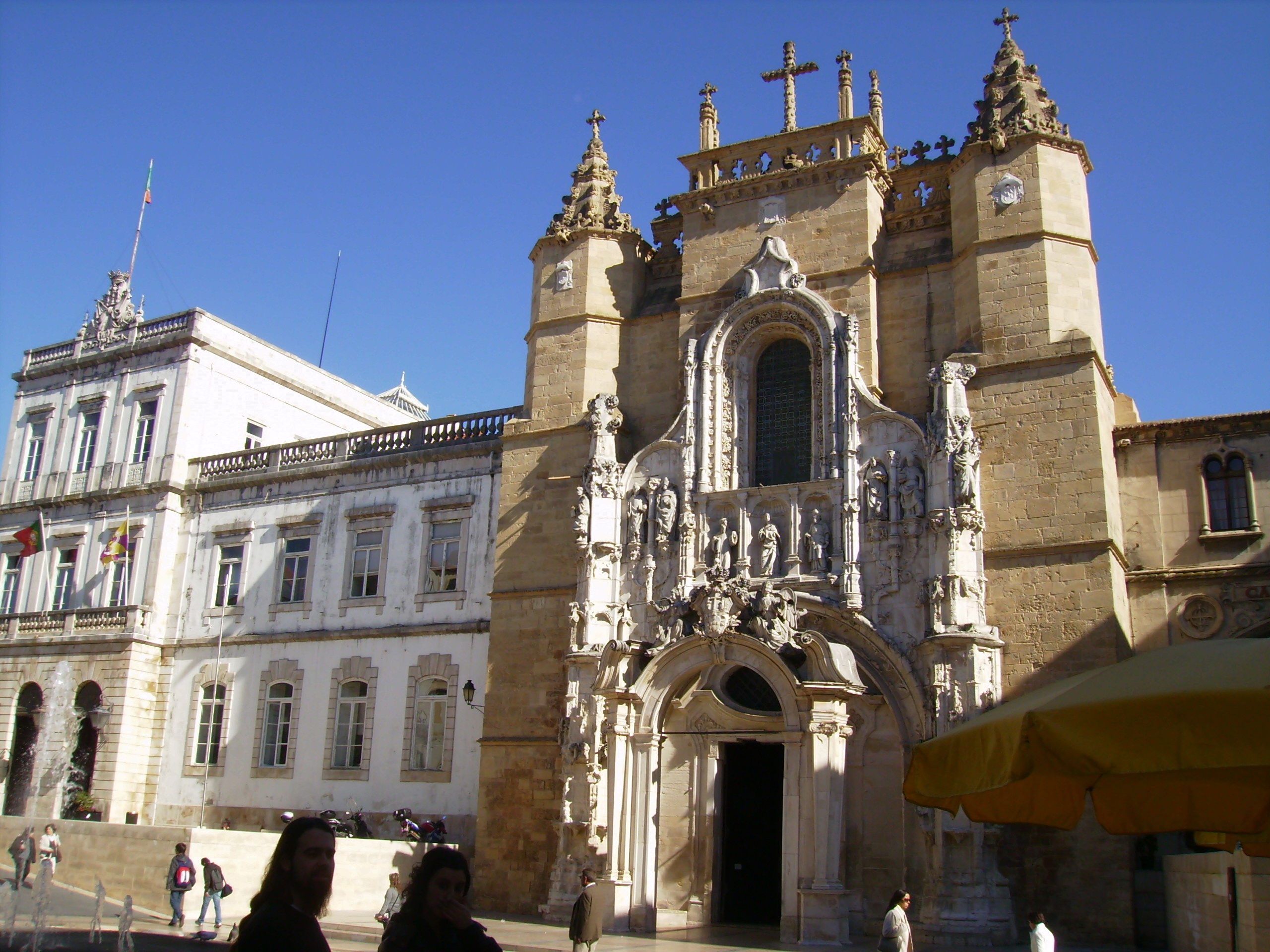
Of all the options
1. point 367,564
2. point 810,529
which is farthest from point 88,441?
point 810,529

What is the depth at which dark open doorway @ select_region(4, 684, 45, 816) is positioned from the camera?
29.4 m

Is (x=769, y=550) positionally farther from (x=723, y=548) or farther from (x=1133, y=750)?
(x=1133, y=750)

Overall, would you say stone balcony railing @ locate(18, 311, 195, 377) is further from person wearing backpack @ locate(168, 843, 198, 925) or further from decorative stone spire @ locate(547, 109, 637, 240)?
person wearing backpack @ locate(168, 843, 198, 925)

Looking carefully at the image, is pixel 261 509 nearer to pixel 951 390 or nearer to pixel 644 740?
pixel 644 740

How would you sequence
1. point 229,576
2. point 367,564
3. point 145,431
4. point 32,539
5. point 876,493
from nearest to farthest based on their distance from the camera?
point 876,493 → point 367,564 → point 229,576 → point 32,539 → point 145,431

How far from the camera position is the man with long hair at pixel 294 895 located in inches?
161

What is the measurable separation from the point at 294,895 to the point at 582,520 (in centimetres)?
1658

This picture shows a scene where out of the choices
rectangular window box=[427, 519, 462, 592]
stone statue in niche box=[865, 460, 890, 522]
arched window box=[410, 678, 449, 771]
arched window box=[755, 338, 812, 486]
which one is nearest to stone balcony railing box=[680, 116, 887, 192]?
arched window box=[755, 338, 812, 486]

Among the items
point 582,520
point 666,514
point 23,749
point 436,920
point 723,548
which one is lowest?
point 436,920

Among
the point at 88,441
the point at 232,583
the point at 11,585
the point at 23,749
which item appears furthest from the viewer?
the point at 88,441

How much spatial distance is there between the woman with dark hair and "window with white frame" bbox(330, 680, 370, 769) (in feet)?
72.4

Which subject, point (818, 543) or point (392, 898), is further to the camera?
point (818, 543)

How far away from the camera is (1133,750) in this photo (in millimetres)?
6734

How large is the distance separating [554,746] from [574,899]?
289 cm
